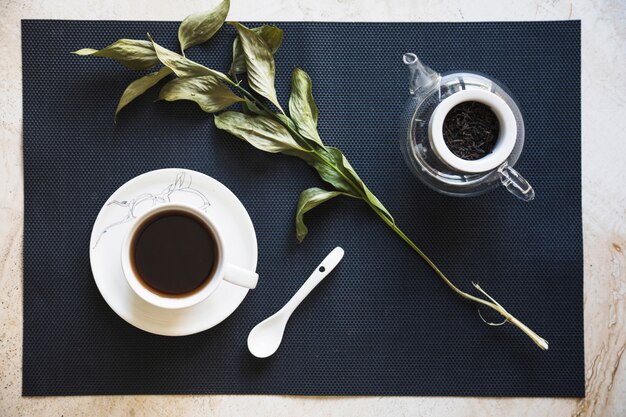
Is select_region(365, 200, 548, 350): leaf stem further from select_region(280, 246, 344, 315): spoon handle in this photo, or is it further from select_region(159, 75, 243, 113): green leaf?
select_region(159, 75, 243, 113): green leaf

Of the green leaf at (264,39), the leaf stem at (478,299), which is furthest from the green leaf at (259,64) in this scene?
the leaf stem at (478,299)

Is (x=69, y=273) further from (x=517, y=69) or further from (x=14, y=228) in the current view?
(x=517, y=69)

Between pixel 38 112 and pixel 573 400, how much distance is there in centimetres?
94

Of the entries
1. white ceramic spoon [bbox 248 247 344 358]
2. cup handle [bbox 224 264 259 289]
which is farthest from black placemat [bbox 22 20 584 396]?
cup handle [bbox 224 264 259 289]

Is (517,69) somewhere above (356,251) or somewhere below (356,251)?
above

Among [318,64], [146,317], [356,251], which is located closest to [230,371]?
[146,317]

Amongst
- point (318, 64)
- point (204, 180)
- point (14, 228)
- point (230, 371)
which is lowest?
point (230, 371)

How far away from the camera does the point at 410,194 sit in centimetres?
84

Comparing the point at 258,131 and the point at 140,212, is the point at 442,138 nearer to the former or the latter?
the point at 258,131

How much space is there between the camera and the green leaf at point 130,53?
0.78 meters

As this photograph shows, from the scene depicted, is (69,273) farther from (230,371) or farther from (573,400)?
(573,400)

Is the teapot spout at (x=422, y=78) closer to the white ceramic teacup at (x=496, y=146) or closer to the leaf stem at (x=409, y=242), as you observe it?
the white ceramic teacup at (x=496, y=146)

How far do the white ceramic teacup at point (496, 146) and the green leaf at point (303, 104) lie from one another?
0.58 feet

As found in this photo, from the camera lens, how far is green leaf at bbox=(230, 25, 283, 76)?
795 mm
